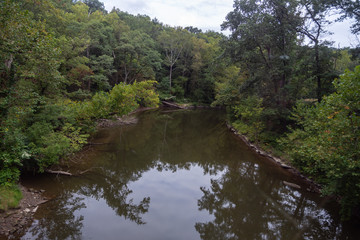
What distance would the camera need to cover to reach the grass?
19.7 ft

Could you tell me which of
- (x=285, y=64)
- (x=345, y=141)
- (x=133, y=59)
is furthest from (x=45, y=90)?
(x=133, y=59)

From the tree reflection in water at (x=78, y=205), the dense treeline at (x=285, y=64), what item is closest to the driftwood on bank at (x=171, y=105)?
the dense treeline at (x=285, y=64)

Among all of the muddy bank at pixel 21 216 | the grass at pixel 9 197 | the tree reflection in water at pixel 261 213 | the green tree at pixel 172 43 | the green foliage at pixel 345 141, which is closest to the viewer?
the muddy bank at pixel 21 216

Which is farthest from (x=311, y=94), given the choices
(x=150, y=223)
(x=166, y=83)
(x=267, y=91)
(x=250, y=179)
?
(x=166, y=83)

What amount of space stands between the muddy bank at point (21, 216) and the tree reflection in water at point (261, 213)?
494 centimetres

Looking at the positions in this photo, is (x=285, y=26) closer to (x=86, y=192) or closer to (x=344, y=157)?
(x=344, y=157)

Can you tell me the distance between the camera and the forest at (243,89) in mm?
6375

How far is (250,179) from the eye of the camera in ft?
34.2

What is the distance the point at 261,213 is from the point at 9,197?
8.12 metres

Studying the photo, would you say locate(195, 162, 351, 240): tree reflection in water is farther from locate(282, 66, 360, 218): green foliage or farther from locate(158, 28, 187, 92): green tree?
locate(158, 28, 187, 92): green tree

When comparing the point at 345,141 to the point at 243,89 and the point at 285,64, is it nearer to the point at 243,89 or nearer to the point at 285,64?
the point at 285,64

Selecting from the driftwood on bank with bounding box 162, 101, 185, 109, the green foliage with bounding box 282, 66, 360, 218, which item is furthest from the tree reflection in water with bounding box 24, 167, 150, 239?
the driftwood on bank with bounding box 162, 101, 185, 109

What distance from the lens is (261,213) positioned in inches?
297

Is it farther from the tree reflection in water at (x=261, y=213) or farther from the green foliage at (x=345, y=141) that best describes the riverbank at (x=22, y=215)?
the green foliage at (x=345, y=141)
